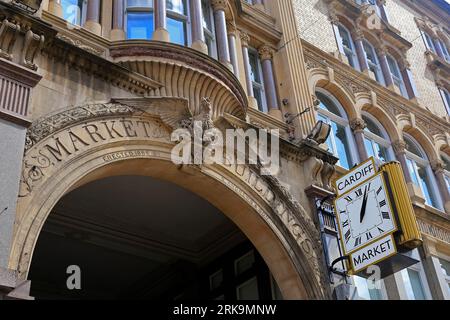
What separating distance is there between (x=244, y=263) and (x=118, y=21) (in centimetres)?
601

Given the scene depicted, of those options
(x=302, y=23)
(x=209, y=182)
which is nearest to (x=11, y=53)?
(x=209, y=182)

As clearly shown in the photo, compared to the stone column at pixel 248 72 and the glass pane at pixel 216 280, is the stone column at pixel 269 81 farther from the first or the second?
the glass pane at pixel 216 280

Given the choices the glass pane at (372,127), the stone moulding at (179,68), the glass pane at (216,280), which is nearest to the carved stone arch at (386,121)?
the glass pane at (372,127)

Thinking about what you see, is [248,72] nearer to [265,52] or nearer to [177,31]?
[265,52]

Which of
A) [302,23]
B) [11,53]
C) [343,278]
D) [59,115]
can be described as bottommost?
[343,278]

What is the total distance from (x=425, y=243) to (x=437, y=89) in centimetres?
870

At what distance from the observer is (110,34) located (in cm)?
1080

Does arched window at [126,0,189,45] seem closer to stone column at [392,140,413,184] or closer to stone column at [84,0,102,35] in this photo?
stone column at [84,0,102,35]

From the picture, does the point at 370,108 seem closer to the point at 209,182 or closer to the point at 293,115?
the point at 293,115

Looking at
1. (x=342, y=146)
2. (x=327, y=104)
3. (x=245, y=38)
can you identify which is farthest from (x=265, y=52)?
(x=342, y=146)

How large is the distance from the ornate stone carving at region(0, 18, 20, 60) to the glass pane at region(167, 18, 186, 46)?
354 cm

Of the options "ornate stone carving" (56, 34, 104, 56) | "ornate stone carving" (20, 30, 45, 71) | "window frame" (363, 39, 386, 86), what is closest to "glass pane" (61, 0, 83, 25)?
"ornate stone carving" (56, 34, 104, 56)

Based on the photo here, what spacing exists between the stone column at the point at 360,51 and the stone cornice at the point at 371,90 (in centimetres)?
69

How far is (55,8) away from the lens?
10.3m
